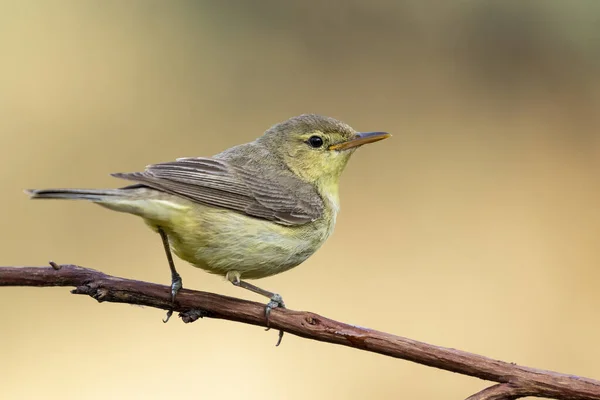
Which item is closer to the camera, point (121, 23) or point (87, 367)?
point (87, 367)

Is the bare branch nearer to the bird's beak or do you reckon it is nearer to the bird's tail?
the bird's tail

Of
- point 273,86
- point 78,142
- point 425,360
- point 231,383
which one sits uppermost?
point 273,86

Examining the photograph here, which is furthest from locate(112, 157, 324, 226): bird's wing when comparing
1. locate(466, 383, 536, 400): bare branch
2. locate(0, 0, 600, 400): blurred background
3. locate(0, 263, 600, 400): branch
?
locate(0, 0, 600, 400): blurred background

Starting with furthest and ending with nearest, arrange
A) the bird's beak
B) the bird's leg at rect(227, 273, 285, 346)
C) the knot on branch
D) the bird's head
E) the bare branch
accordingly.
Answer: the bird's head < the bird's beak < the bird's leg at rect(227, 273, 285, 346) < the knot on branch < the bare branch

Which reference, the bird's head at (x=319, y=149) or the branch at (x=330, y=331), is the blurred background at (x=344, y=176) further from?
the branch at (x=330, y=331)

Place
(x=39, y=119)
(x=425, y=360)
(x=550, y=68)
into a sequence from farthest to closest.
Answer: (x=550, y=68), (x=39, y=119), (x=425, y=360)

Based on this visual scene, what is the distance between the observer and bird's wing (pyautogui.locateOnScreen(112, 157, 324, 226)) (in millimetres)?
3133

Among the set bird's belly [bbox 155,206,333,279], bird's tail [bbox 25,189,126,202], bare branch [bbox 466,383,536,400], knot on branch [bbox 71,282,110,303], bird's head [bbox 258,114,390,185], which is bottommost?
knot on branch [bbox 71,282,110,303]

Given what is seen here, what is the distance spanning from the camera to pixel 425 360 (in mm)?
2240

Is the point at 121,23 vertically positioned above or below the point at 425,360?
above

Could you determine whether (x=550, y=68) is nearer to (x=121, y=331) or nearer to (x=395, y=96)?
(x=395, y=96)

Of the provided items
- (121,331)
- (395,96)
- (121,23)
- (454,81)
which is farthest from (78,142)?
(454,81)

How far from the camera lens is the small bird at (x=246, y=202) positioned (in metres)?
3.04

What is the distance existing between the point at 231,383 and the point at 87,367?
996 millimetres
